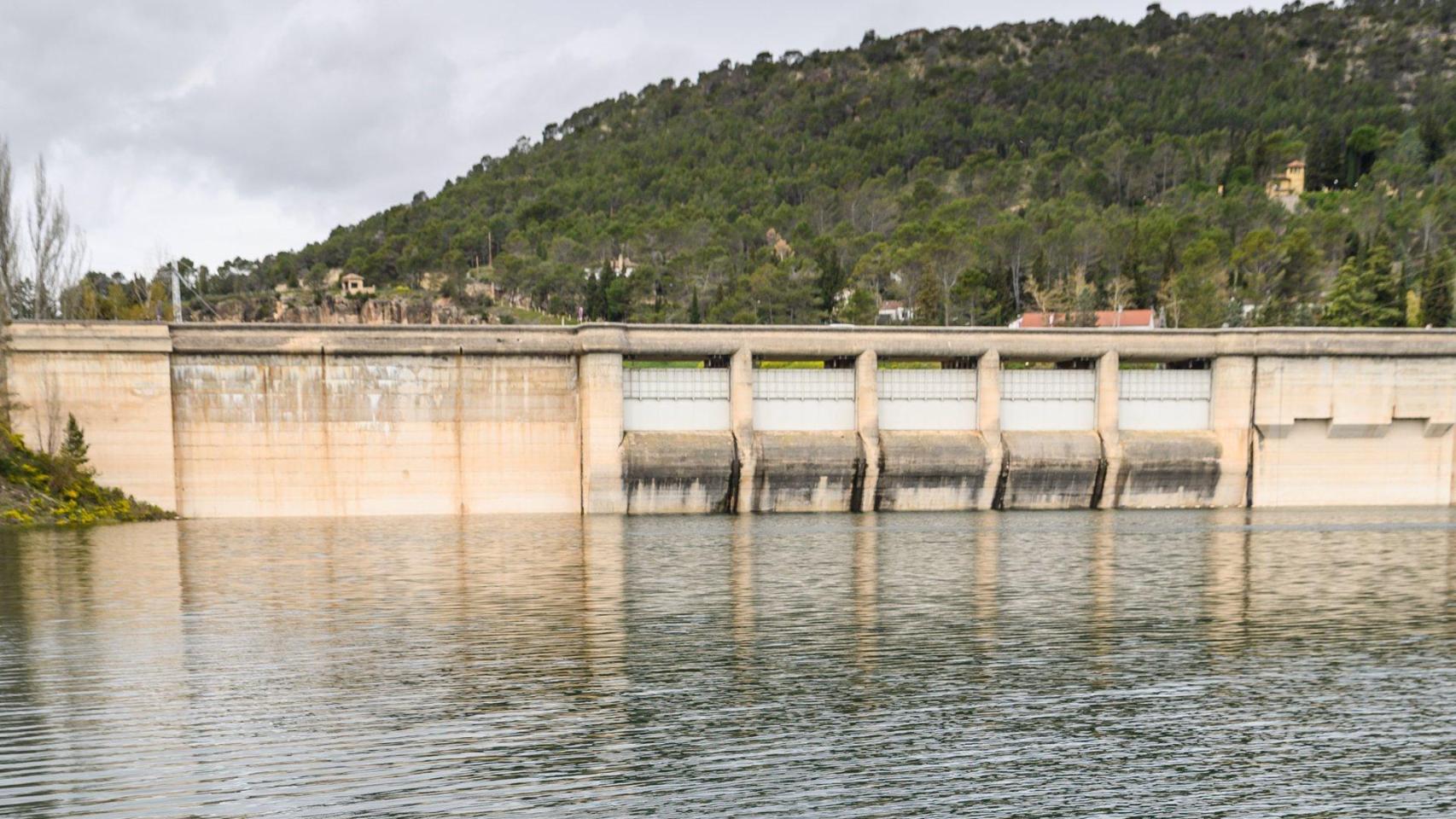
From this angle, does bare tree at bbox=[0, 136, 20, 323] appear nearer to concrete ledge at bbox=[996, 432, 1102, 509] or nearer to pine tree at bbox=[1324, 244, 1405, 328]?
concrete ledge at bbox=[996, 432, 1102, 509]

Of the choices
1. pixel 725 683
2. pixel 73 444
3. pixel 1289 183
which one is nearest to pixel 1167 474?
pixel 725 683

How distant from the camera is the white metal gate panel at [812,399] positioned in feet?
151

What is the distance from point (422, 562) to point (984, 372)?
79.8ft

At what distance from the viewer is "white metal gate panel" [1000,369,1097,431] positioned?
46656mm

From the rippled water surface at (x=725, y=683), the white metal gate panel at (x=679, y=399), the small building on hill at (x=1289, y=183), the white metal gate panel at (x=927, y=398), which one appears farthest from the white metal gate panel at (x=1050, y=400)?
the small building on hill at (x=1289, y=183)

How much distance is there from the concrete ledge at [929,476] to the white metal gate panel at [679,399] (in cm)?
666

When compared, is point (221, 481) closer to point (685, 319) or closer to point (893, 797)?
point (893, 797)

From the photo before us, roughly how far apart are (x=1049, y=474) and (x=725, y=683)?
3045 cm

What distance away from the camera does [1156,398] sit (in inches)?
1845

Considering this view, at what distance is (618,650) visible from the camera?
64.3 feet

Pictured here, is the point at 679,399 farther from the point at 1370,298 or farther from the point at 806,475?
the point at 1370,298

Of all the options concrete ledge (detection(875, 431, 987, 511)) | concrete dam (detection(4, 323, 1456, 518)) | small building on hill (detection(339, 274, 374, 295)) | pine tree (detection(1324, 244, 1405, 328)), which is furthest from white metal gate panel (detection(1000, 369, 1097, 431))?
small building on hill (detection(339, 274, 374, 295))

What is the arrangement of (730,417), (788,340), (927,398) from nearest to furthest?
(788,340) → (730,417) → (927,398)

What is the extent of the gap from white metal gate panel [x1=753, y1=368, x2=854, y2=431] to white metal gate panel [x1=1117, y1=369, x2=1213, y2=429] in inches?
444
